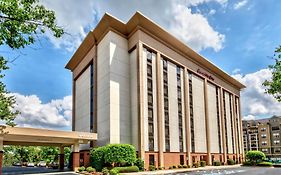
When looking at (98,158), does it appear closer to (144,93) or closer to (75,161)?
(75,161)

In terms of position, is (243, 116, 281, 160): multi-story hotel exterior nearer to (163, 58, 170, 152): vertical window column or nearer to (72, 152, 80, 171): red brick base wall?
(163, 58, 170, 152): vertical window column

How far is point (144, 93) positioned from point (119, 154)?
10.1m

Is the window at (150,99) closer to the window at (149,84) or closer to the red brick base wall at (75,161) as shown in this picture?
the window at (149,84)

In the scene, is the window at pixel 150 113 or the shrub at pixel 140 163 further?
the window at pixel 150 113

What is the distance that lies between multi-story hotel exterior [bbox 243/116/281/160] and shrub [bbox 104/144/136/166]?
3913 inches

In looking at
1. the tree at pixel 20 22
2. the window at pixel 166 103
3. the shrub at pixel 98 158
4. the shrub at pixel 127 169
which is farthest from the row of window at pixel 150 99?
the tree at pixel 20 22

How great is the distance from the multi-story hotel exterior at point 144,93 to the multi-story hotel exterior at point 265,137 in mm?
75515

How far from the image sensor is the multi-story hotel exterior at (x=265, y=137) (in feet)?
387

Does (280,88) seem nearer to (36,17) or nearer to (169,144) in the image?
(36,17)

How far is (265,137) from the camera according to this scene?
122 metres

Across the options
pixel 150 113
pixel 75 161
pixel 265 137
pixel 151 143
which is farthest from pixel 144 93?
pixel 265 137

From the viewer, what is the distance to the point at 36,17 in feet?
26.7

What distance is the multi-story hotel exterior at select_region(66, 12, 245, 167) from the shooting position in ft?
128

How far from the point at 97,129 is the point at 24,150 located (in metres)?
56.1
